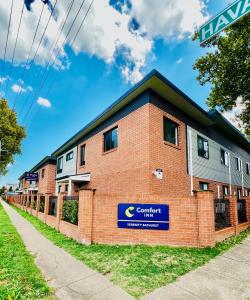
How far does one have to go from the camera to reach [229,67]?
13.7m

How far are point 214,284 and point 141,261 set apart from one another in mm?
2043

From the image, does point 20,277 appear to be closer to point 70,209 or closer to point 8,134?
point 70,209

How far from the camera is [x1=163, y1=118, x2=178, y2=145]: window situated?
12405 mm

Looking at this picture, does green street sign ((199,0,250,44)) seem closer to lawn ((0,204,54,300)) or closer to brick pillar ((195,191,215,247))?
brick pillar ((195,191,215,247))

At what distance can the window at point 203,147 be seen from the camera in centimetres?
1515

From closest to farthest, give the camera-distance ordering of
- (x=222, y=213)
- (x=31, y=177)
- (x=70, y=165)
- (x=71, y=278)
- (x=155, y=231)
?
(x=71, y=278) < (x=155, y=231) < (x=222, y=213) < (x=70, y=165) < (x=31, y=177)

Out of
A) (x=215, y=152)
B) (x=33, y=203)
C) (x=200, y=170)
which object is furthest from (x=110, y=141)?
(x=33, y=203)

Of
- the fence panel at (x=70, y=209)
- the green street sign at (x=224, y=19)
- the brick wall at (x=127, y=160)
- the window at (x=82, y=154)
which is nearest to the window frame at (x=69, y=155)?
the window at (x=82, y=154)

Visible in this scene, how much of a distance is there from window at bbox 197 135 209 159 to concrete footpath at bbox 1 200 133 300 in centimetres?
1102

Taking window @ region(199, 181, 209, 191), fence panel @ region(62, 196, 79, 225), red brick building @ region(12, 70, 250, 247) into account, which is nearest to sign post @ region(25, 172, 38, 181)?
red brick building @ region(12, 70, 250, 247)

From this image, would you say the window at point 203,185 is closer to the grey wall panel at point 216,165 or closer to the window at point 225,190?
the grey wall panel at point 216,165

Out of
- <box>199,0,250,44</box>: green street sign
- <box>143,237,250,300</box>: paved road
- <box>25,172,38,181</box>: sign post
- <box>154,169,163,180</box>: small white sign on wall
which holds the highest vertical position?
<box>199,0,250,44</box>: green street sign

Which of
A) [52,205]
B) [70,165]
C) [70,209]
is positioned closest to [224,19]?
[70,209]

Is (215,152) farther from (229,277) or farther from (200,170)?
(229,277)
